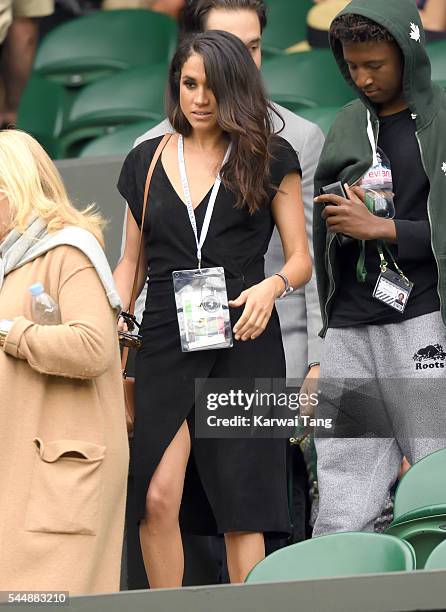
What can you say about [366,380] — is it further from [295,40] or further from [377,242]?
[295,40]

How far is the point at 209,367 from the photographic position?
14.6 feet

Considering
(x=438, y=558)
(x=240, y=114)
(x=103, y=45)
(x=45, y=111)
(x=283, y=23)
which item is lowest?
(x=438, y=558)

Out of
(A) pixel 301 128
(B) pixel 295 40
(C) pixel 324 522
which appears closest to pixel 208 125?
(A) pixel 301 128

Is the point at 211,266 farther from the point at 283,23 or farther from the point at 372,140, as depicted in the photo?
the point at 283,23

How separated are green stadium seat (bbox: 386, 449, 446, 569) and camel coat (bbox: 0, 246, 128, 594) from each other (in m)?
0.73

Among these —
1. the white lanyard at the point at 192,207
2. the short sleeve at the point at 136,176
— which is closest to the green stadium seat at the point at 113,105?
the short sleeve at the point at 136,176

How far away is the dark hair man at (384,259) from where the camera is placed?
437 cm

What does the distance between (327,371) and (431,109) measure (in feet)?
2.61

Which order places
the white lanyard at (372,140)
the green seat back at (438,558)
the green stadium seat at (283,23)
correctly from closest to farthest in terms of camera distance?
1. the green seat back at (438,558)
2. the white lanyard at (372,140)
3. the green stadium seat at (283,23)

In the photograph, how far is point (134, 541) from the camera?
5.05 m

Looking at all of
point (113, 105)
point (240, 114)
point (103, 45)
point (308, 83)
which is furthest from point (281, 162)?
point (103, 45)

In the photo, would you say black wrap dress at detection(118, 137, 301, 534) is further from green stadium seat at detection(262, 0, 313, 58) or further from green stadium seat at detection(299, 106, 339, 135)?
green stadium seat at detection(262, 0, 313, 58)

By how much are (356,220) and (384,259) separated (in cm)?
16

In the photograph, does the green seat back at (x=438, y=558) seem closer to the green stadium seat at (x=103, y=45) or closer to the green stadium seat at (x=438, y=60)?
the green stadium seat at (x=438, y=60)
